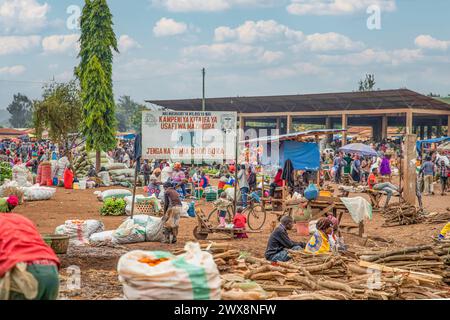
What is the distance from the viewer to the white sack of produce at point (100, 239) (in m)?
13.7

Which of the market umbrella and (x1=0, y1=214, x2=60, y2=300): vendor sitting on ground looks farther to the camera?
the market umbrella

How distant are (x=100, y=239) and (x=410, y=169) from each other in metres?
10.4

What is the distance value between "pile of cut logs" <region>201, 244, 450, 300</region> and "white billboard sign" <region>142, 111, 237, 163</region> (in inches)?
196

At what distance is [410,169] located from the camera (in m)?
20.0

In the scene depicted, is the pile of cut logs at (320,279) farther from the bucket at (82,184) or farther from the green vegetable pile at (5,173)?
the bucket at (82,184)

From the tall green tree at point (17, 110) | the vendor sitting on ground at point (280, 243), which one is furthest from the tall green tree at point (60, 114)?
the tall green tree at point (17, 110)

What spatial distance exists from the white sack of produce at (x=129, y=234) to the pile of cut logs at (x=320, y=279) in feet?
12.1

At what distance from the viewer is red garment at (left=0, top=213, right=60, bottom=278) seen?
5.19 meters

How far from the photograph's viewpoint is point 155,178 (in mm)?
22672

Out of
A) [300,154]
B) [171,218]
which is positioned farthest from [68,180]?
[171,218]

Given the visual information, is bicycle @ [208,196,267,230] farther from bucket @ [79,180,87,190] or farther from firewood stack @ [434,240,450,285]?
bucket @ [79,180,87,190]

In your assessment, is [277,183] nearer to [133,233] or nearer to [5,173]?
[133,233]

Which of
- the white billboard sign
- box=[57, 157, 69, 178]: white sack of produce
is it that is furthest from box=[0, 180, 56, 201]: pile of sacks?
the white billboard sign
